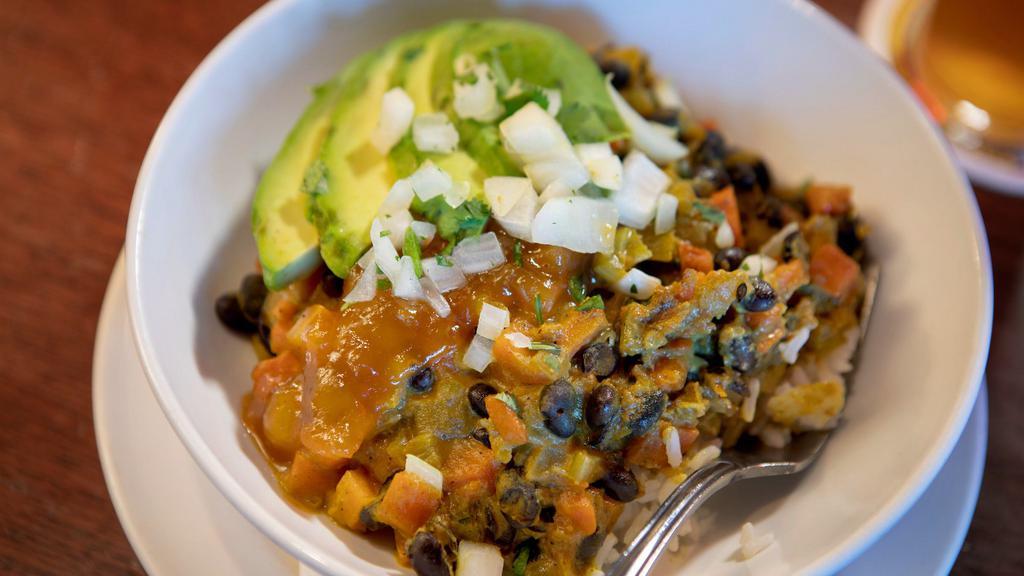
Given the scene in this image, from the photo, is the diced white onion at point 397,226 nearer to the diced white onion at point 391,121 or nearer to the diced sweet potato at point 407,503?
the diced white onion at point 391,121

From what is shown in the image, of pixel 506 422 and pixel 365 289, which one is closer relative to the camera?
pixel 506 422

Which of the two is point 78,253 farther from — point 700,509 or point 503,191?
point 700,509

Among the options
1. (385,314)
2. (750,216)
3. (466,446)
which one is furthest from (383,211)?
(750,216)

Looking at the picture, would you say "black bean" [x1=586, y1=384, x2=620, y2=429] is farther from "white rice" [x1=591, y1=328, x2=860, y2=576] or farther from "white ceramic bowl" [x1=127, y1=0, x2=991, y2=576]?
"white ceramic bowl" [x1=127, y1=0, x2=991, y2=576]

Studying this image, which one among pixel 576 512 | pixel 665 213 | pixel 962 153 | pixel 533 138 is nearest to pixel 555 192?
pixel 533 138

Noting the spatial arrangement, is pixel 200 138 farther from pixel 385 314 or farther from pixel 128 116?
pixel 128 116

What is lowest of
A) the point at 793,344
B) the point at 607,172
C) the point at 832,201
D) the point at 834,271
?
the point at 793,344
